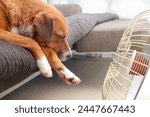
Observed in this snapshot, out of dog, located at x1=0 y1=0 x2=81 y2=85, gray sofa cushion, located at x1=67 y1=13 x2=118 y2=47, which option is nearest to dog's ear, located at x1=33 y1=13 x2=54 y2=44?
dog, located at x1=0 y1=0 x2=81 y2=85

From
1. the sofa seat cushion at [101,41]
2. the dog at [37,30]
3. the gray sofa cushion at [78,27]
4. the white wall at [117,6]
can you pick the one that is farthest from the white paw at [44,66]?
the white wall at [117,6]

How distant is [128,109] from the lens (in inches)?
33.9

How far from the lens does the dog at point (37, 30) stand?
119cm

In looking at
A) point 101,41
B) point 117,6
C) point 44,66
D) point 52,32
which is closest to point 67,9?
point 117,6

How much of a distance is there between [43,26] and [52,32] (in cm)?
6

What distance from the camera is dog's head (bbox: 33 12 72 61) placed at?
1.26 meters

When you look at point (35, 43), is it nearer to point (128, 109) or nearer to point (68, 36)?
point (68, 36)

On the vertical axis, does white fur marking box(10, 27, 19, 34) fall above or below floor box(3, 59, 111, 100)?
above

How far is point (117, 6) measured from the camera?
312 centimetres

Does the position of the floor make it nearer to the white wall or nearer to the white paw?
the white paw

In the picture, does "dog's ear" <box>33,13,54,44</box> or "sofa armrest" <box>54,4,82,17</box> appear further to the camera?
"sofa armrest" <box>54,4,82,17</box>

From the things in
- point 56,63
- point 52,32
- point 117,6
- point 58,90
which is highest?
point 52,32

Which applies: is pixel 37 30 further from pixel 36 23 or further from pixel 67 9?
pixel 67 9

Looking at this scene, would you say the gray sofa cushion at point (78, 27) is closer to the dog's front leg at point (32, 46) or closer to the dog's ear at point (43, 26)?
the dog's ear at point (43, 26)
